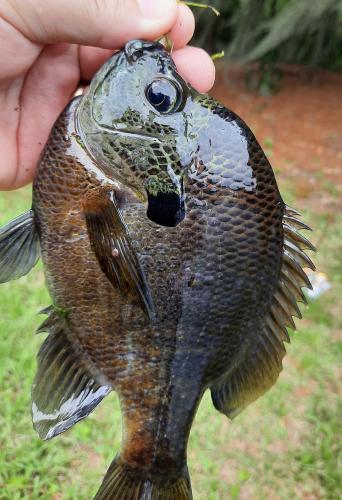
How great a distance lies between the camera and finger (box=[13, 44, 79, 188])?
7.06 ft

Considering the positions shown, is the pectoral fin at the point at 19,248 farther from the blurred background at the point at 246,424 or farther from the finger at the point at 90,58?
the blurred background at the point at 246,424

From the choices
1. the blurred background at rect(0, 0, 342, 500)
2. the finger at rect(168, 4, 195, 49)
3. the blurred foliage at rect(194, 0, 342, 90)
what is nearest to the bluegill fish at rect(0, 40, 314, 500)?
the finger at rect(168, 4, 195, 49)

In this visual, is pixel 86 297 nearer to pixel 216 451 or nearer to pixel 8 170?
pixel 8 170

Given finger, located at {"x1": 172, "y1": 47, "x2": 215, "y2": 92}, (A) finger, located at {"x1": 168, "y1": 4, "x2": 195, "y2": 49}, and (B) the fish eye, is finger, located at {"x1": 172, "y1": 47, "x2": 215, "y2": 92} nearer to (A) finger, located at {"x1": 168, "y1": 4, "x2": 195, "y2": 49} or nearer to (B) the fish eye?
(A) finger, located at {"x1": 168, "y1": 4, "x2": 195, "y2": 49}

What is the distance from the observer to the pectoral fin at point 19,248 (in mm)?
1680

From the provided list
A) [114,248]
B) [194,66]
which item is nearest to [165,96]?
[114,248]

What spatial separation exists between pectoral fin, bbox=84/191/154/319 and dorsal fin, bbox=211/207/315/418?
0.38 meters

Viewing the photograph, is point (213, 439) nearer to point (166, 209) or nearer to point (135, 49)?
point (166, 209)

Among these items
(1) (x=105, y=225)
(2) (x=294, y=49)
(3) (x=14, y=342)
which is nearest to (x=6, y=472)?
(3) (x=14, y=342)

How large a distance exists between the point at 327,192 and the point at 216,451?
4134 mm

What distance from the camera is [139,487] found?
1.73 meters

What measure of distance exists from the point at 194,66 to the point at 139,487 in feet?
4.57

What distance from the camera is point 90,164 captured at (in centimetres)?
160

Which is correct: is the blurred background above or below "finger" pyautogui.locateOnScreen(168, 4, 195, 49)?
below
